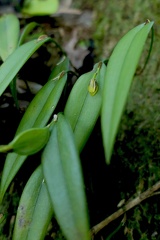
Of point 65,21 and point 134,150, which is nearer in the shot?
point 134,150

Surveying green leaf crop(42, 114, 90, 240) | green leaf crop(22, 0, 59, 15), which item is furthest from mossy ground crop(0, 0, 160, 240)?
green leaf crop(22, 0, 59, 15)

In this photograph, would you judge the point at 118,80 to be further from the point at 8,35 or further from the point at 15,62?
the point at 8,35

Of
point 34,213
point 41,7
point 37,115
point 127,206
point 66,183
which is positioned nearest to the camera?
point 66,183

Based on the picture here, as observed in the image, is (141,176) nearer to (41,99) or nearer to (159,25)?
(41,99)

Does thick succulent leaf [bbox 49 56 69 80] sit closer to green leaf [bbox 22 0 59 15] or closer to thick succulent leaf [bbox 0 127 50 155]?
thick succulent leaf [bbox 0 127 50 155]

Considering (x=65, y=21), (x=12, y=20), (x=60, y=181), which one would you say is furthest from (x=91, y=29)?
(x=60, y=181)

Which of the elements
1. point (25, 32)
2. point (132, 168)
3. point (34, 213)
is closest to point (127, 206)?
point (132, 168)

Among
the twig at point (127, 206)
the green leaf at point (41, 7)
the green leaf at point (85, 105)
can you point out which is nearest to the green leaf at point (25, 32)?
the green leaf at point (85, 105)

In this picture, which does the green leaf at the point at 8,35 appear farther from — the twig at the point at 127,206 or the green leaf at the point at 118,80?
the twig at the point at 127,206
